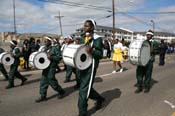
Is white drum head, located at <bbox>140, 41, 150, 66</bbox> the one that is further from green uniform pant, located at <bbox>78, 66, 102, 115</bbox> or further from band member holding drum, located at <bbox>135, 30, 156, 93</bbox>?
green uniform pant, located at <bbox>78, 66, 102, 115</bbox>

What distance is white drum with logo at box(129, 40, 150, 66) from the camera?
338 inches

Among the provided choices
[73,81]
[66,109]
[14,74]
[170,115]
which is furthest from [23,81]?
[170,115]

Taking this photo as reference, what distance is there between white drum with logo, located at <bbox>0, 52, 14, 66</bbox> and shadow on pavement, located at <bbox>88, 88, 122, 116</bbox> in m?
3.82

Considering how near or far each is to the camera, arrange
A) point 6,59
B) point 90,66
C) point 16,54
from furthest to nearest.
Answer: point 6,59 → point 16,54 → point 90,66

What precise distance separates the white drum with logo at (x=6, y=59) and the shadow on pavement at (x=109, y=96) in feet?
12.5

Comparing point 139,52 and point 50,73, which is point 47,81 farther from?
point 139,52

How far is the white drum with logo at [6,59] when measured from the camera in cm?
1089

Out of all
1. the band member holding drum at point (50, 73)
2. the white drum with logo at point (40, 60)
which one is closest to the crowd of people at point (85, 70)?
the band member holding drum at point (50, 73)

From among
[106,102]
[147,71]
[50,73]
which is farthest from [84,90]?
[147,71]

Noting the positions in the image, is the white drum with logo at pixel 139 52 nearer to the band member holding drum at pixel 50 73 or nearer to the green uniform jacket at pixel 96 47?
the band member holding drum at pixel 50 73

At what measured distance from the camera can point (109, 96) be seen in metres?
8.52

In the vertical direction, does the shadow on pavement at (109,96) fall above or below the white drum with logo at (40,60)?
below

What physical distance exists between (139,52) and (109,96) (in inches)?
59.5

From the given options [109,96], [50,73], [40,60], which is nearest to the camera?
[50,73]
